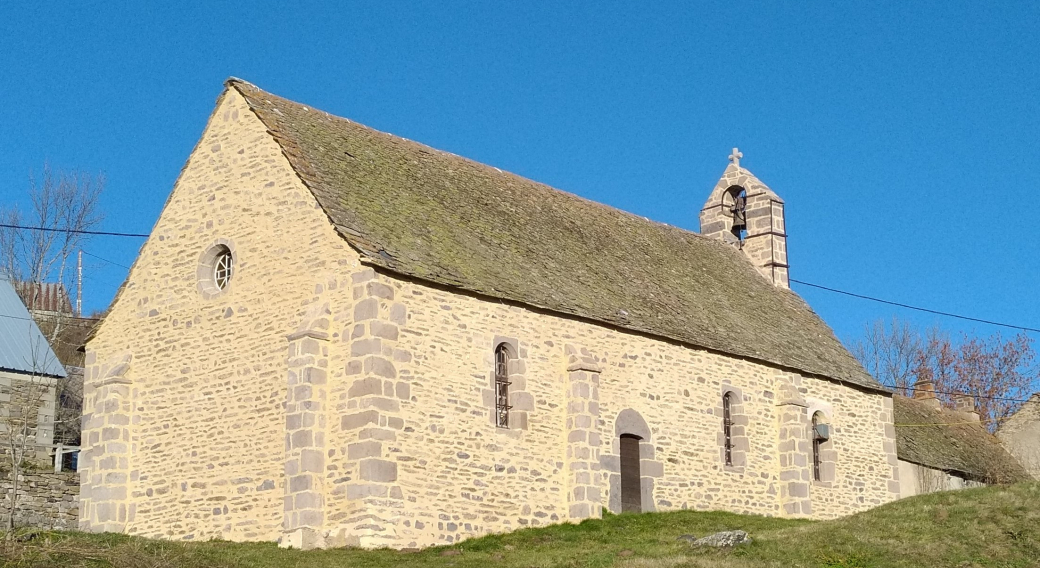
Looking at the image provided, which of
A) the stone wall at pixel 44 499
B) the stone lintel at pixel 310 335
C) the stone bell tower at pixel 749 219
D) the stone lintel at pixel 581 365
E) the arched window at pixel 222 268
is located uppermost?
the stone bell tower at pixel 749 219

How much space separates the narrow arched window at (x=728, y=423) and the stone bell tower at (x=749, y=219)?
25.7 feet

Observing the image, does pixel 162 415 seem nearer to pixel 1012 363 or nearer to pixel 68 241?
pixel 68 241

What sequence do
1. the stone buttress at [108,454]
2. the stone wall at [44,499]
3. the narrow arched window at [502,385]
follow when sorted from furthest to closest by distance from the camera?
the stone wall at [44,499] → the stone buttress at [108,454] → the narrow arched window at [502,385]

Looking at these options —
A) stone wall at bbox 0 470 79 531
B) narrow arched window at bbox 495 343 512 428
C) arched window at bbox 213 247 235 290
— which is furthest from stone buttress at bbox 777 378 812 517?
stone wall at bbox 0 470 79 531

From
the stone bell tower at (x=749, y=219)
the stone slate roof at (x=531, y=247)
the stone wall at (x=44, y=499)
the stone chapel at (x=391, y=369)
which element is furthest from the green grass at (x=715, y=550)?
the stone bell tower at (x=749, y=219)

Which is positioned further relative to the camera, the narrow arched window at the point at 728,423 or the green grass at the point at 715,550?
the narrow arched window at the point at 728,423

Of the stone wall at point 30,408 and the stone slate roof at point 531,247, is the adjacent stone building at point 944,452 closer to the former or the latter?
the stone slate roof at point 531,247

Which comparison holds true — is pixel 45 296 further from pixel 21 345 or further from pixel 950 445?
pixel 950 445

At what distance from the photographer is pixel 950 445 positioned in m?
38.6

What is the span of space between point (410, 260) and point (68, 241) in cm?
2673

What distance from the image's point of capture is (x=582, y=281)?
2566 cm

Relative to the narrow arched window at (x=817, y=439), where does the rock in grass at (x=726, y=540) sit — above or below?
below

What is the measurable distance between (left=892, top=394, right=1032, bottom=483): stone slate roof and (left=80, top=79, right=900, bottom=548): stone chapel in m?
9.42

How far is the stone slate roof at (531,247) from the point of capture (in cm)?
2231
